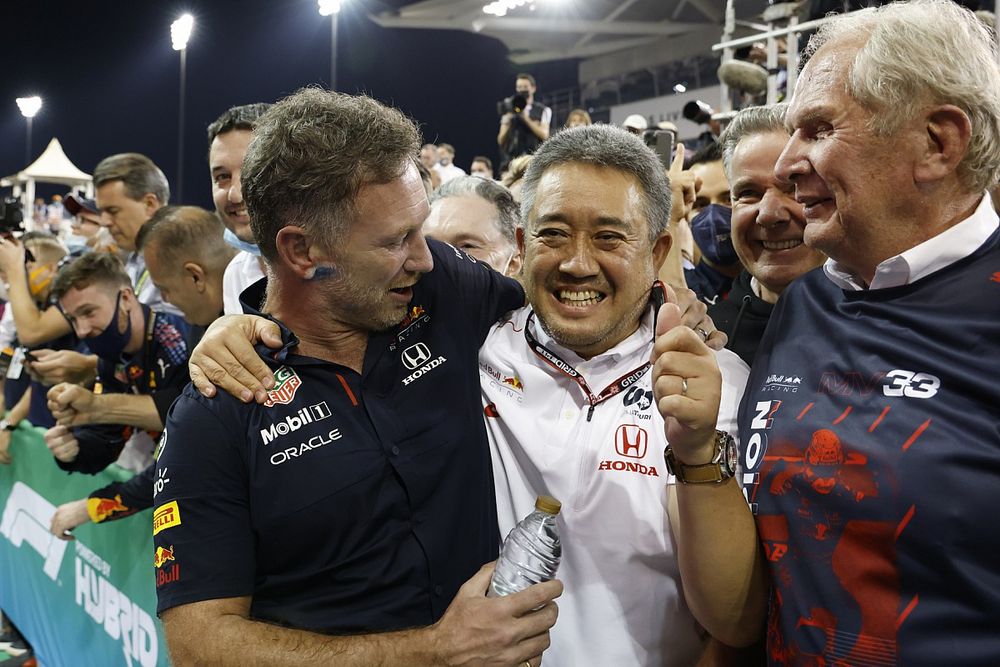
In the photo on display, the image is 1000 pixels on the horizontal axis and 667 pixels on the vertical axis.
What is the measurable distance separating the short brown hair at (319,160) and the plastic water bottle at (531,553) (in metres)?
0.69

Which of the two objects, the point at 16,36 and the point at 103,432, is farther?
the point at 16,36

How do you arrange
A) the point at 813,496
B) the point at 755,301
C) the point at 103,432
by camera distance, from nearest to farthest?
the point at 813,496, the point at 755,301, the point at 103,432

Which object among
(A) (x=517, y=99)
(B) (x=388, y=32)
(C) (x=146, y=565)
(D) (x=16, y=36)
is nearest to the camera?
(C) (x=146, y=565)

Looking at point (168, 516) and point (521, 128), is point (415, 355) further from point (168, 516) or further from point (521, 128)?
point (521, 128)

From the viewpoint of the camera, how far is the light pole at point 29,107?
2108cm

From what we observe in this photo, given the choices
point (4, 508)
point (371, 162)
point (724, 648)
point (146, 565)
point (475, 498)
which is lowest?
point (4, 508)

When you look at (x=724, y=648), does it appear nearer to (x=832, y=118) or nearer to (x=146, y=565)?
(x=832, y=118)

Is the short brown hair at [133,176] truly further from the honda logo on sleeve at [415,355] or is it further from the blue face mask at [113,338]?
the honda logo on sleeve at [415,355]

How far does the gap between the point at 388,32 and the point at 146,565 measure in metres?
17.5

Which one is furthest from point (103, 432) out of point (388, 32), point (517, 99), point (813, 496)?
point (388, 32)

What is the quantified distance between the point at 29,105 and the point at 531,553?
24.4m

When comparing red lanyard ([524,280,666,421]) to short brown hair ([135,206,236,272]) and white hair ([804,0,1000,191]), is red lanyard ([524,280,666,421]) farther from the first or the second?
short brown hair ([135,206,236,272])

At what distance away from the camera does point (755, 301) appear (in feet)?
6.35

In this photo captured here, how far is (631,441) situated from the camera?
1580mm
